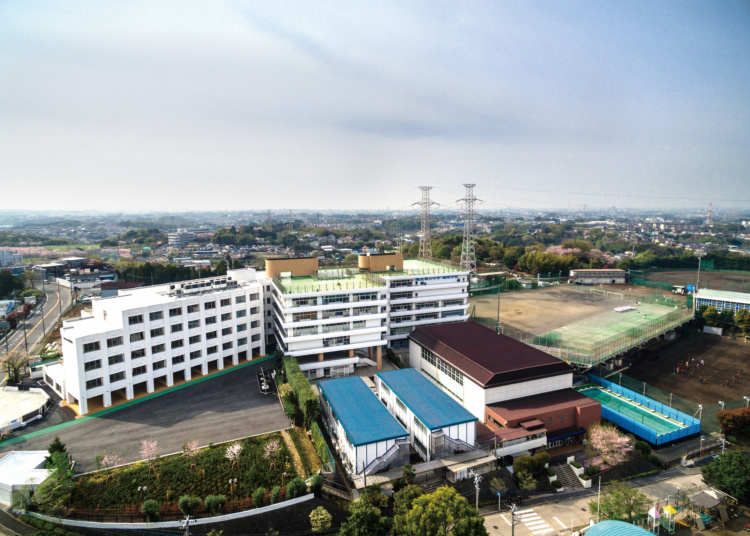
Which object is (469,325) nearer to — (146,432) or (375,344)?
(375,344)

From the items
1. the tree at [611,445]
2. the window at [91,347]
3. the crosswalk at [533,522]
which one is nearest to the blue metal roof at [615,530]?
the crosswalk at [533,522]

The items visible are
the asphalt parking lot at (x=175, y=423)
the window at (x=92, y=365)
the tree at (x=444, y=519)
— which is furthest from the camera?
the window at (x=92, y=365)

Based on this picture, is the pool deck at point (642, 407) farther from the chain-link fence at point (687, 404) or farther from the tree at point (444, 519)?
the tree at point (444, 519)

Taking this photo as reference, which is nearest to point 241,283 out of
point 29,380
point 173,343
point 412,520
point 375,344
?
point 173,343

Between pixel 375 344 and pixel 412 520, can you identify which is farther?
pixel 375 344

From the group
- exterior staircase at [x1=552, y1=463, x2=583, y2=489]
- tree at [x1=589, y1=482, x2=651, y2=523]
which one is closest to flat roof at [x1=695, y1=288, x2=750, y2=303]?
exterior staircase at [x1=552, y1=463, x2=583, y2=489]

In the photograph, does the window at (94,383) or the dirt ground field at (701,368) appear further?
the dirt ground field at (701,368)

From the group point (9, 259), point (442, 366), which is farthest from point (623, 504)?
point (9, 259)
